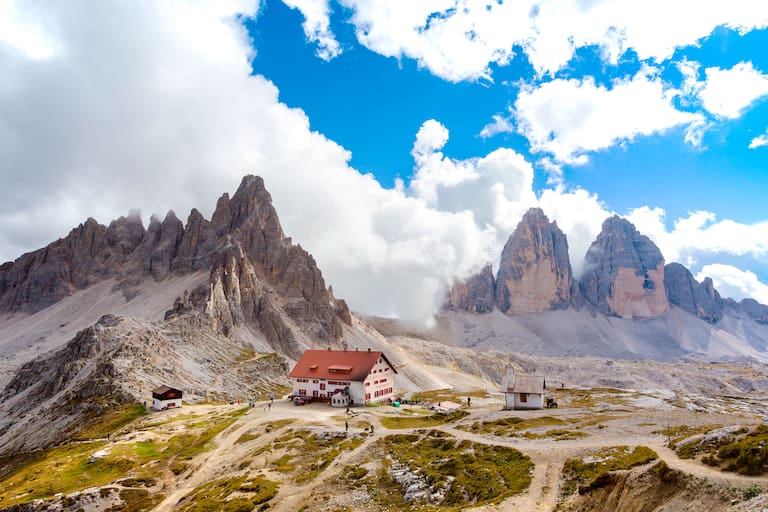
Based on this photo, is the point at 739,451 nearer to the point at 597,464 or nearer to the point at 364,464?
the point at 597,464

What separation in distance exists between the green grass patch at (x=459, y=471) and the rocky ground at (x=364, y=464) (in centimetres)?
24

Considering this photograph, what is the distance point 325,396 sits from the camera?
104500 mm

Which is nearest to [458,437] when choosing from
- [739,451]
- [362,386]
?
[739,451]

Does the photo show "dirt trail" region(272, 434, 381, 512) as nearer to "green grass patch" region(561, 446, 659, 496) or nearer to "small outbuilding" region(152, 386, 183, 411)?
"green grass patch" region(561, 446, 659, 496)

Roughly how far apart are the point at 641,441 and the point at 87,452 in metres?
79.9

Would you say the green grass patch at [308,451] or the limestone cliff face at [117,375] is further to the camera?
Result: the limestone cliff face at [117,375]

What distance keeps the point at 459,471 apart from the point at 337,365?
197 ft

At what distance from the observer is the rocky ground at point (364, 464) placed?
1240 inches

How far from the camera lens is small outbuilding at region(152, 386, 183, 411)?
10269 centimetres

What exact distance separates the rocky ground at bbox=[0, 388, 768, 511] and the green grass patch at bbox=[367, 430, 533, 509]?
236 mm

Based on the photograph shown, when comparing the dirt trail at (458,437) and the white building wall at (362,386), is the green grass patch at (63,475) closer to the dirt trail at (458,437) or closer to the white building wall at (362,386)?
the dirt trail at (458,437)

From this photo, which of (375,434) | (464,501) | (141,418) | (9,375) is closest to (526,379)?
(375,434)

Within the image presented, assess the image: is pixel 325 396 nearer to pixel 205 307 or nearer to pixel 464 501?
pixel 464 501

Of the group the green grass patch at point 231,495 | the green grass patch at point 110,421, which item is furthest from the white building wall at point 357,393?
the green grass patch at point 231,495
